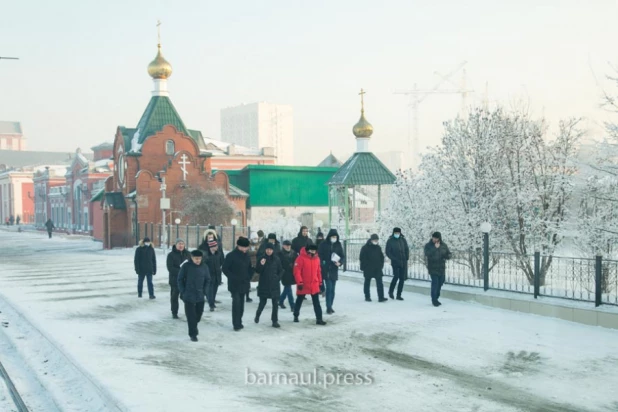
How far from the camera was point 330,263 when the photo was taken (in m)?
13.6

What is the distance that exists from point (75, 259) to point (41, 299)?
49.5 feet

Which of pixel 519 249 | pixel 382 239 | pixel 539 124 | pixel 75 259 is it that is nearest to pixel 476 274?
pixel 519 249

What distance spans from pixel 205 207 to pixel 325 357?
30612mm

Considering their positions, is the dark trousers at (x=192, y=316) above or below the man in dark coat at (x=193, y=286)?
below

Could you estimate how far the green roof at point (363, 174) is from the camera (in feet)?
107

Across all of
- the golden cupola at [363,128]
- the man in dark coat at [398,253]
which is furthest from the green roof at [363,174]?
the man in dark coat at [398,253]

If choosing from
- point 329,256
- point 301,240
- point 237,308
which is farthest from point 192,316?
point 329,256

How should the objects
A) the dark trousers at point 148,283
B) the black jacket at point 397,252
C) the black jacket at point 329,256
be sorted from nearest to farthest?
the black jacket at point 329,256 < the black jacket at point 397,252 < the dark trousers at point 148,283

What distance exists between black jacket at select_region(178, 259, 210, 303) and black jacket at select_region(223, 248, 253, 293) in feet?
2.22

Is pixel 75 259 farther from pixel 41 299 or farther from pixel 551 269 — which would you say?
pixel 551 269

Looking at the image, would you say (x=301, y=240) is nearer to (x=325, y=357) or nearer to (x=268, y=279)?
(x=268, y=279)

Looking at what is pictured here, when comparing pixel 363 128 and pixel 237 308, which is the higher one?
pixel 363 128

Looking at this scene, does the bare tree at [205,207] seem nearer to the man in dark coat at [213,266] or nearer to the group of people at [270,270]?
the group of people at [270,270]

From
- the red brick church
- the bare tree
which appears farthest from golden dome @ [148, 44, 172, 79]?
the bare tree
